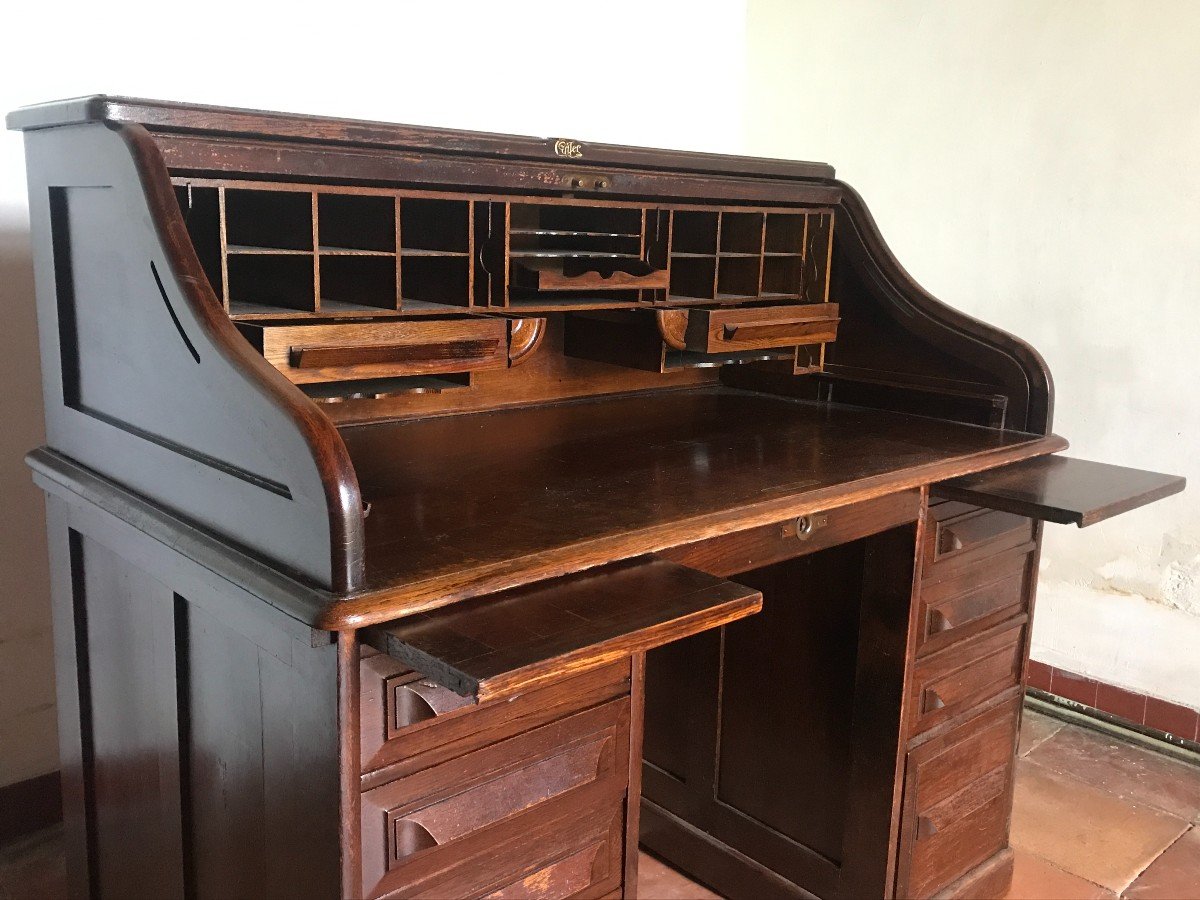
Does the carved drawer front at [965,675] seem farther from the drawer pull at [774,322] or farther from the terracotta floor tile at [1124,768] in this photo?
the terracotta floor tile at [1124,768]

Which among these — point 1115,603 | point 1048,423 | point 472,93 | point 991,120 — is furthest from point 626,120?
point 1115,603

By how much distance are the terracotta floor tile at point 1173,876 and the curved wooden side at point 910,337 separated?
1240 mm

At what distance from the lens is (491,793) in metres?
1.50

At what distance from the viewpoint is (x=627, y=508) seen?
64.8 inches

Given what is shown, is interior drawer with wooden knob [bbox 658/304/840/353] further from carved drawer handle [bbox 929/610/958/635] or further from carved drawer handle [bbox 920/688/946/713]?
carved drawer handle [bbox 920/688/946/713]

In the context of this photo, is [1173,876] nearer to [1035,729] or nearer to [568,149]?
[1035,729]

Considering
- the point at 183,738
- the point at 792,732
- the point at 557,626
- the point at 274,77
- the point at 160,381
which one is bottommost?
the point at 792,732

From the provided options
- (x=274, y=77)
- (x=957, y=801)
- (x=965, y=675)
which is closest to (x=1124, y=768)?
(x=957, y=801)

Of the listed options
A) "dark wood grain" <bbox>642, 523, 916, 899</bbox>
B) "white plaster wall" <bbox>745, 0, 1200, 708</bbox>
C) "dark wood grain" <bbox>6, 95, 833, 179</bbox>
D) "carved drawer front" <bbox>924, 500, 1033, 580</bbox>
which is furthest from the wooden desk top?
"white plaster wall" <bbox>745, 0, 1200, 708</bbox>

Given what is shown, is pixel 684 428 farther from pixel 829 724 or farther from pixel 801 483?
pixel 829 724

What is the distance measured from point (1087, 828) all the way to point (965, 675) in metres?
0.97

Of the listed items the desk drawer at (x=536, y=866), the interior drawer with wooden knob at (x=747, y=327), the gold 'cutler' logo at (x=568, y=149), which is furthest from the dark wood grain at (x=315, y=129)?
the desk drawer at (x=536, y=866)

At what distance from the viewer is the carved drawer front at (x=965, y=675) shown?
225 centimetres

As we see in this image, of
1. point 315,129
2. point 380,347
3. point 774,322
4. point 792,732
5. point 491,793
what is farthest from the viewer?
point 792,732
